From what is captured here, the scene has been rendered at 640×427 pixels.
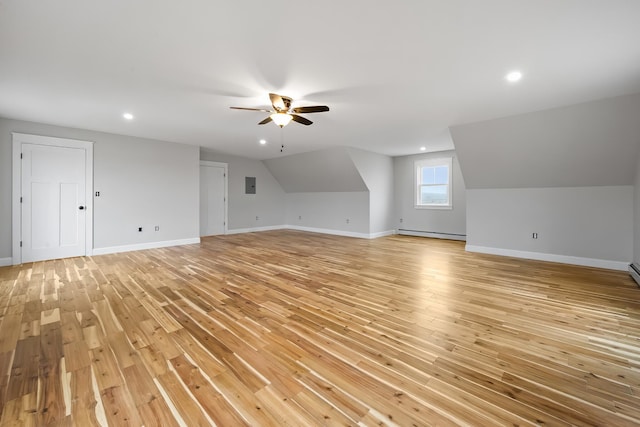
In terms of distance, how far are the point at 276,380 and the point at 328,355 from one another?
431 mm

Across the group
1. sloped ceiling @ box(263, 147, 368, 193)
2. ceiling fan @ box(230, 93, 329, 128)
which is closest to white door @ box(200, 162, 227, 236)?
sloped ceiling @ box(263, 147, 368, 193)

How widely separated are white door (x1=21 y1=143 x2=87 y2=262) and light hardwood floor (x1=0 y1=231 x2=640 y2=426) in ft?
3.94

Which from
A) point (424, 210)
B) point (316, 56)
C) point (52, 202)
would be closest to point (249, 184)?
point (52, 202)

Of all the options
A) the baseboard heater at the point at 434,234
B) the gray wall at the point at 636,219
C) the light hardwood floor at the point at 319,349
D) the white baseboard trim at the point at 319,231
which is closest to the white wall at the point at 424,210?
the baseboard heater at the point at 434,234

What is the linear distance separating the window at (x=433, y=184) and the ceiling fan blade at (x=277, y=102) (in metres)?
5.48

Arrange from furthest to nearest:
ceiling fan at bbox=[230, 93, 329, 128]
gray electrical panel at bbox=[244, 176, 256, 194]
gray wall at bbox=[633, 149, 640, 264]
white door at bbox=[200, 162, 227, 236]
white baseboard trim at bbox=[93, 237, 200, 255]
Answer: gray electrical panel at bbox=[244, 176, 256, 194], white door at bbox=[200, 162, 227, 236], white baseboard trim at bbox=[93, 237, 200, 255], gray wall at bbox=[633, 149, 640, 264], ceiling fan at bbox=[230, 93, 329, 128]

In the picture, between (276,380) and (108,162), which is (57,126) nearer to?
(108,162)

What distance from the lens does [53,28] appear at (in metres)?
2.18

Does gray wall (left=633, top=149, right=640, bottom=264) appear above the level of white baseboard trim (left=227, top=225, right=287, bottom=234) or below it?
above

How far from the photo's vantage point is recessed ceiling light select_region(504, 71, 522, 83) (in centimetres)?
285

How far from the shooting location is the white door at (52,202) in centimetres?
475

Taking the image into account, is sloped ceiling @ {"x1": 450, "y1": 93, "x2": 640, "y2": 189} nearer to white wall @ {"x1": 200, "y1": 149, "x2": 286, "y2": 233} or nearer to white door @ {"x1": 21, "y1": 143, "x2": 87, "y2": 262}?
white wall @ {"x1": 200, "y1": 149, "x2": 286, "y2": 233}

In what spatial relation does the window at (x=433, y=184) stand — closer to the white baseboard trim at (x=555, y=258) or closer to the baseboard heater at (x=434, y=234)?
the baseboard heater at (x=434, y=234)

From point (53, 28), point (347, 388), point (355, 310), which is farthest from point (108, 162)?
point (347, 388)
